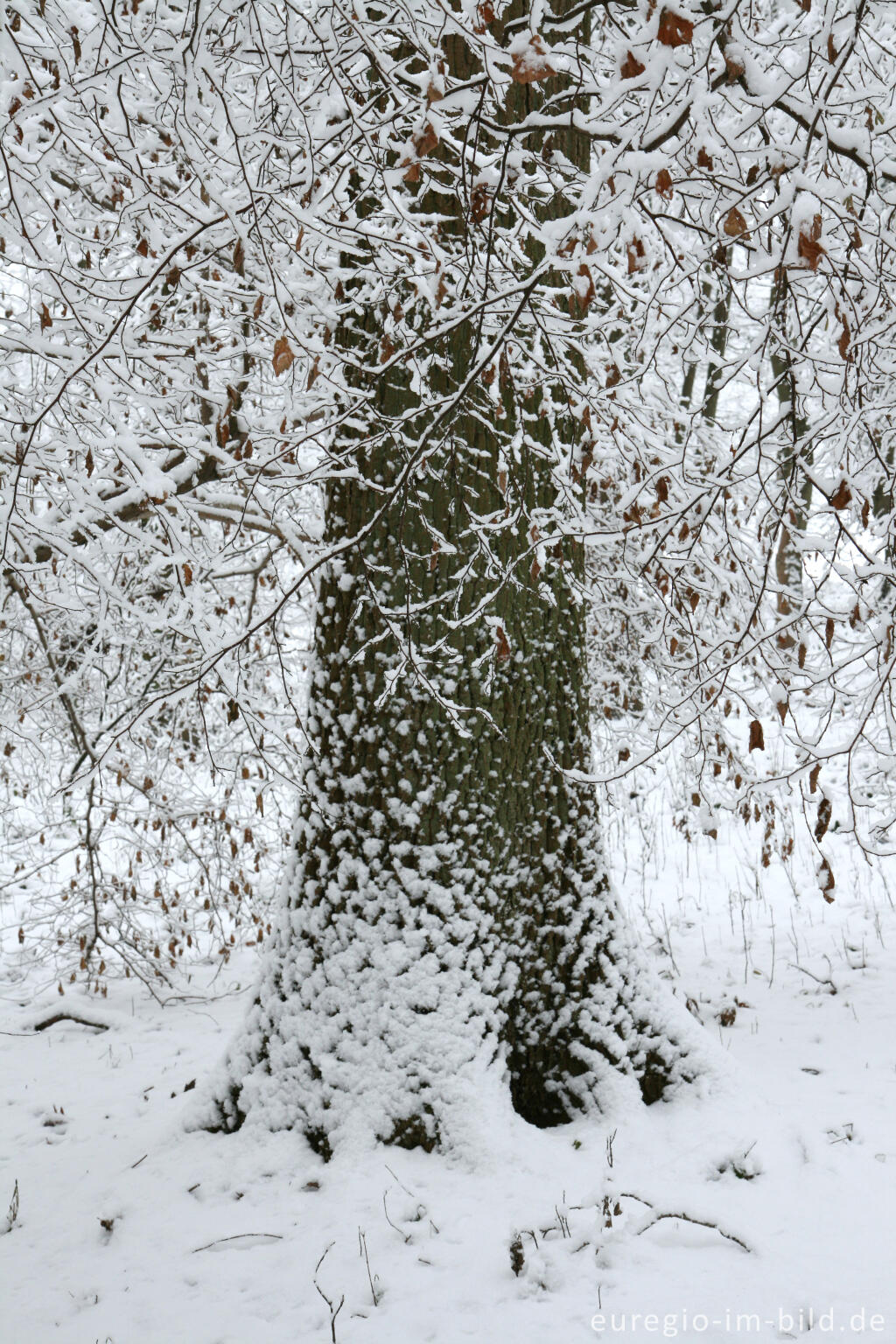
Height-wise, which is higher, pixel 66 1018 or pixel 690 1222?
pixel 66 1018

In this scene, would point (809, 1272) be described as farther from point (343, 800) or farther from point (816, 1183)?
point (343, 800)

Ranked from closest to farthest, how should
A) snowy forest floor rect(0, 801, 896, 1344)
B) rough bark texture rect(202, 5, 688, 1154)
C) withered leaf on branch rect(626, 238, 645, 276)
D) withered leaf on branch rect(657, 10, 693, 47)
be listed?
withered leaf on branch rect(657, 10, 693, 47) < withered leaf on branch rect(626, 238, 645, 276) < snowy forest floor rect(0, 801, 896, 1344) < rough bark texture rect(202, 5, 688, 1154)

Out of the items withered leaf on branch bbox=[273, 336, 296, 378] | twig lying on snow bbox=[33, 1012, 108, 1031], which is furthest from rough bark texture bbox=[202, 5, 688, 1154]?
twig lying on snow bbox=[33, 1012, 108, 1031]

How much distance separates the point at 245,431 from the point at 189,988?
3696mm

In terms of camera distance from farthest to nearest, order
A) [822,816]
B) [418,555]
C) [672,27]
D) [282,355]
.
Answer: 1. [418,555]
2. [822,816]
3. [282,355]
4. [672,27]

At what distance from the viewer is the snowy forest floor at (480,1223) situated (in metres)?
2.42

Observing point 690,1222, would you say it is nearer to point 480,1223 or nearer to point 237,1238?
point 480,1223

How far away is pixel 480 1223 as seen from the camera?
2.74 metres

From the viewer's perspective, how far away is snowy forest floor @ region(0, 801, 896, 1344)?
242 cm

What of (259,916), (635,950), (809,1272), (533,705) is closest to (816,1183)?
(809,1272)

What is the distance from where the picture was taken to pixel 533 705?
3420mm

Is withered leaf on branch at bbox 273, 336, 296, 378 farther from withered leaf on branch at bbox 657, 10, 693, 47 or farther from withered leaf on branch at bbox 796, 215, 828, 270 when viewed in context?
withered leaf on branch at bbox 796, 215, 828, 270

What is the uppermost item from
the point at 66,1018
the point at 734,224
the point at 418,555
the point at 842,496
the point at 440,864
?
the point at 734,224

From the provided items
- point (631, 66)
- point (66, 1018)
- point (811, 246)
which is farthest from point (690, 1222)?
point (66, 1018)
